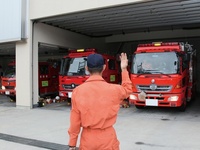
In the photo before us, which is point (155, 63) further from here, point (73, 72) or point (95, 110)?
point (95, 110)

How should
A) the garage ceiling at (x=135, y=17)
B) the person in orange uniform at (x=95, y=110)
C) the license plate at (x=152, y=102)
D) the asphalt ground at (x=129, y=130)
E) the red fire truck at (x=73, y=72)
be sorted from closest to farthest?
the person in orange uniform at (x=95, y=110), the asphalt ground at (x=129, y=130), the license plate at (x=152, y=102), the garage ceiling at (x=135, y=17), the red fire truck at (x=73, y=72)

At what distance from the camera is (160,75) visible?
8445 millimetres

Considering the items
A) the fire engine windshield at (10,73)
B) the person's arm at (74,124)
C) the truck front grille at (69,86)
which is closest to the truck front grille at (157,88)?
the truck front grille at (69,86)

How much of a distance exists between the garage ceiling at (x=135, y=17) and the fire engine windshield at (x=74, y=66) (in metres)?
1.83

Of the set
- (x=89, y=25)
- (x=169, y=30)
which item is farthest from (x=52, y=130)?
(x=169, y=30)

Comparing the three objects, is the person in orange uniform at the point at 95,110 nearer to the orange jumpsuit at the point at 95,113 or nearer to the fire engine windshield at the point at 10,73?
the orange jumpsuit at the point at 95,113

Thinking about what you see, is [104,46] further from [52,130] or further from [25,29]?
[52,130]

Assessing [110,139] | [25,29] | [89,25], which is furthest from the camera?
[89,25]

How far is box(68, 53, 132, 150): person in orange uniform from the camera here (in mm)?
2469

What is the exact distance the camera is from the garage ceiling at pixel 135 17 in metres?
9.08

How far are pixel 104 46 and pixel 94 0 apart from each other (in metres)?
7.75

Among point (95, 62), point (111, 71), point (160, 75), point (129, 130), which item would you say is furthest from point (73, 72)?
point (95, 62)

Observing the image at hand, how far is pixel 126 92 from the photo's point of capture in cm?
260

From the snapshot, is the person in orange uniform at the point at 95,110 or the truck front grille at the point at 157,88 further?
the truck front grille at the point at 157,88
